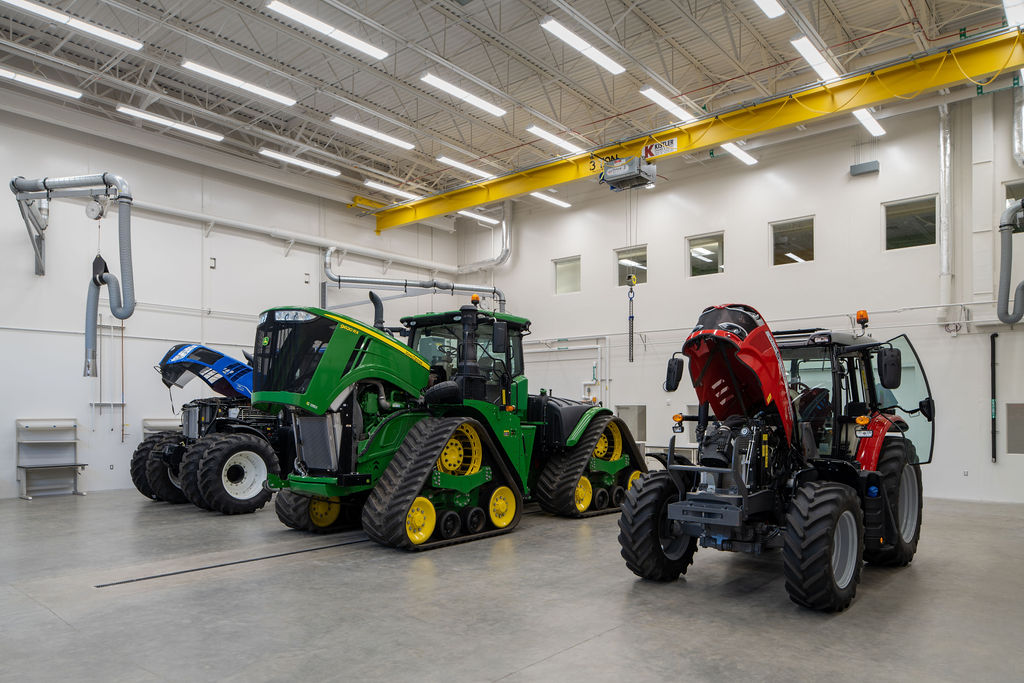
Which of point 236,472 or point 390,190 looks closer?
point 236,472

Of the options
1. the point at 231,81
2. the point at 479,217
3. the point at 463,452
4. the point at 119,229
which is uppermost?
the point at 231,81

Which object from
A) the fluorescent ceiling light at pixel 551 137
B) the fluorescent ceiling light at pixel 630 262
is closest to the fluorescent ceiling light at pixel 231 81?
the fluorescent ceiling light at pixel 551 137

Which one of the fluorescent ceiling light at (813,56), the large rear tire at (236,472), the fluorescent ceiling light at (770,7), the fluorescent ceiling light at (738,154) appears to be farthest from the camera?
the fluorescent ceiling light at (738,154)

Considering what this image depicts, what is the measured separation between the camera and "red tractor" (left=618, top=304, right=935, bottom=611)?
5.01 m

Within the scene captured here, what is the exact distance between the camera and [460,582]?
5906 millimetres

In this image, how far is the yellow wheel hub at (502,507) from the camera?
8.03 m

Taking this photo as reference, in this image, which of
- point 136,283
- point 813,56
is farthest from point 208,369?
point 813,56

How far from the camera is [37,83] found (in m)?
11.1

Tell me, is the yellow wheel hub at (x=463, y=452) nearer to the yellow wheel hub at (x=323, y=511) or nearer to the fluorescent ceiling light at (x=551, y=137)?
the yellow wheel hub at (x=323, y=511)

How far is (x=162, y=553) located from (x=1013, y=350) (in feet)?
39.7

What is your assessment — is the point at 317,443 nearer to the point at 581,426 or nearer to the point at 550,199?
the point at 581,426

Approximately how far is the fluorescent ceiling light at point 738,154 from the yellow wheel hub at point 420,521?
28.5 ft

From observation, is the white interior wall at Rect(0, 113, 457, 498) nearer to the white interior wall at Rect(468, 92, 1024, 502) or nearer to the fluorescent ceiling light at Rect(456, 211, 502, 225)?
the fluorescent ceiling light at Rect(456, 211, 502, 225)

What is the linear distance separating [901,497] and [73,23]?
1126cm
